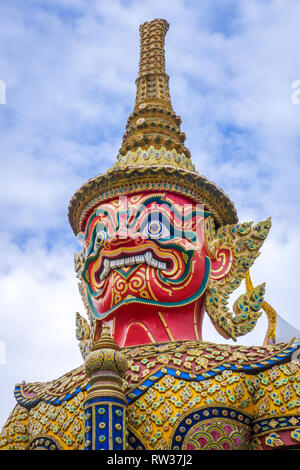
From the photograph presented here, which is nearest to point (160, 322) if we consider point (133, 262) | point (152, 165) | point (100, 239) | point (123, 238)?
point (133, 262)

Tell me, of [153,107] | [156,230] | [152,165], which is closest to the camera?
[156,230]

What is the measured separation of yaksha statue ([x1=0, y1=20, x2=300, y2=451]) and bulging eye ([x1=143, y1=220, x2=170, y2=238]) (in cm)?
1

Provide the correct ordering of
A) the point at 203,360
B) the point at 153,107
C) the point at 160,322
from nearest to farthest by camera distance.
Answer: the point at 203,360 → the point at 160,322 → the point at 153,107

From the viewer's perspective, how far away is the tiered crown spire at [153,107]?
8172 millimetres

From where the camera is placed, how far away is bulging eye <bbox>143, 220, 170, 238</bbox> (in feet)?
23.1

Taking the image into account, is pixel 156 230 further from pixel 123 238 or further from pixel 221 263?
pixel 221 263

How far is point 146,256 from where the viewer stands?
6973 mm

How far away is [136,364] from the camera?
19.9 feet

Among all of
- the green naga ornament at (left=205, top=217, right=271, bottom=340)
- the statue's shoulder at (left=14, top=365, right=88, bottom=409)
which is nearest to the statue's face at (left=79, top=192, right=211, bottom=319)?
the green naga ornament at (left=205, top=217, right=271, bottom=340)

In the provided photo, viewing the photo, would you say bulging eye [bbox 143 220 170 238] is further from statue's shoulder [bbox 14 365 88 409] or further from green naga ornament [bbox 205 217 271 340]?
statue's shoulder [bbox 14 365 88 409]

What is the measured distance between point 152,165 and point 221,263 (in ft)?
4.62

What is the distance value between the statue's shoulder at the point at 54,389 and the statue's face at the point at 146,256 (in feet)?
3.15

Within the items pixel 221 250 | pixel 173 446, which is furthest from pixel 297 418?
pixel 221 250

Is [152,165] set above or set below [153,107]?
below
